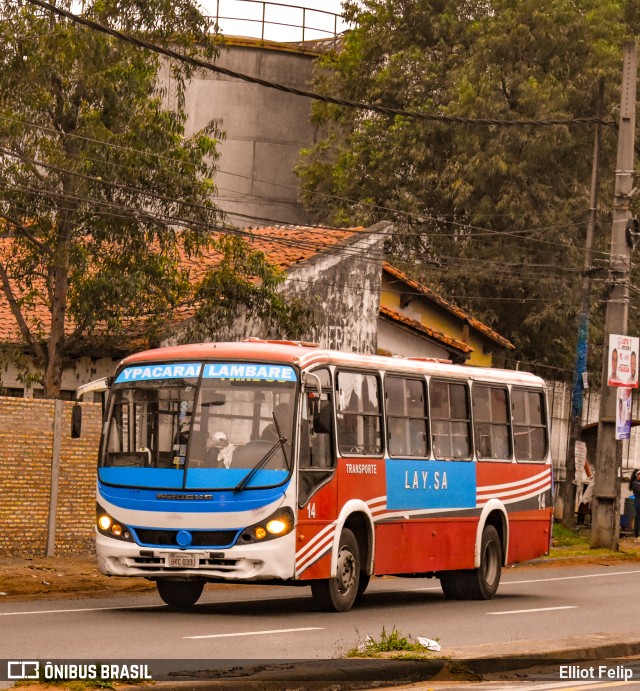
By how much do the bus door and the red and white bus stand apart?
2 cm

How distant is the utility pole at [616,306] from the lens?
1168 inches

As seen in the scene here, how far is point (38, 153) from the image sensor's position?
23.1 metres

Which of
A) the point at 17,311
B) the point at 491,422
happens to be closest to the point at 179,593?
the point at 491,422

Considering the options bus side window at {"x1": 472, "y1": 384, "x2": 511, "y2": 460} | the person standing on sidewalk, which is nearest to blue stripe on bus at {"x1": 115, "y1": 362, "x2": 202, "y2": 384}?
bus side window at {"x1": 472, "y1": 384, "x2": 511, "y2": 460}

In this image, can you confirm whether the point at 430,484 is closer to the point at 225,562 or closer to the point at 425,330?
the point at 225,562

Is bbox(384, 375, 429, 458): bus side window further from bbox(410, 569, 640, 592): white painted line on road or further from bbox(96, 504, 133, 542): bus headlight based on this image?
bbox(410, 569, 640, 592): white painted line on road

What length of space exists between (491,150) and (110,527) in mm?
26865

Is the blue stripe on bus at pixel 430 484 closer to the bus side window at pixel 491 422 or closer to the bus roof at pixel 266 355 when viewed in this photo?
the bus side window at pixel 491 422

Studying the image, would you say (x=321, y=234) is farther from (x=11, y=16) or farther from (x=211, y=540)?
(x=211, y=540)

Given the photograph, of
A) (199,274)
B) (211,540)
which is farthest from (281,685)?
(199,274)

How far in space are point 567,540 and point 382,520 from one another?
15.0 m

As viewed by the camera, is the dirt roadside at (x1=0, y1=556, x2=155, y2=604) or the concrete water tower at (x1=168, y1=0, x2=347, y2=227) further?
the concrete water tower at (x1=168, y1=0, x2=347, y2=227)

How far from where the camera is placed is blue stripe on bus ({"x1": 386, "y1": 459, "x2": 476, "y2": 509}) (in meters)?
18.0

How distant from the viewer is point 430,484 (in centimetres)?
1872
